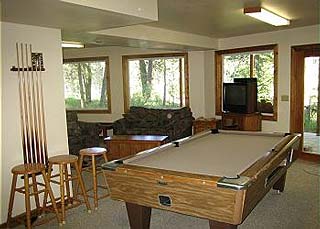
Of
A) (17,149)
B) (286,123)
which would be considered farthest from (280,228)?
(286,123)

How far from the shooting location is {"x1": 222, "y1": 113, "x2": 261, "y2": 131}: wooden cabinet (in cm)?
684

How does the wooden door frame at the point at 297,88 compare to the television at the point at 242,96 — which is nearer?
the wooden door frame at the point at 297,88

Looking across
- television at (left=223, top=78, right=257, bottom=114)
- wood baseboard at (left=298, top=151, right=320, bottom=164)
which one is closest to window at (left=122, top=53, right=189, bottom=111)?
television at (left=223, top=78, right=257, bottom=114)

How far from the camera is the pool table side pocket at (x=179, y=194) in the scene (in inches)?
95.6

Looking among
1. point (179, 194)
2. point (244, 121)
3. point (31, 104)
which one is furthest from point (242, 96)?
point (179, 194)

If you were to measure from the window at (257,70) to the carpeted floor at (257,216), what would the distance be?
9.10ft

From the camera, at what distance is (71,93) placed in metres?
9.63

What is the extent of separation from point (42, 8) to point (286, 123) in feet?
17.3

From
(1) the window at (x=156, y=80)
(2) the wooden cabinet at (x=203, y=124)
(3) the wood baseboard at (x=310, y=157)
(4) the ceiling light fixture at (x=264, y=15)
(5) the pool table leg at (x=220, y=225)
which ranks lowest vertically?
(3) the wood baseboard at (x=310, y=157)

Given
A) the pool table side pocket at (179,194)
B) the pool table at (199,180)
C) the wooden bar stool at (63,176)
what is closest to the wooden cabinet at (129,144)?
the wooden bar stool at (63,176)

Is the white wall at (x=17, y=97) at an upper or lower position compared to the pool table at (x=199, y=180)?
upper

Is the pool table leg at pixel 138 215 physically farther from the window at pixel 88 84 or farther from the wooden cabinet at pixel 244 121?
the window at pixel 88 84

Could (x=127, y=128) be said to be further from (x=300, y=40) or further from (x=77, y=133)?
(x=300, y=40)

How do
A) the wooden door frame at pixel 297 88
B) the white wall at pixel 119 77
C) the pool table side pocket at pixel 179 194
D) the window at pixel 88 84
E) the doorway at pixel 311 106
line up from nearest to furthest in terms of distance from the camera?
the pool table side pocket at pixel 179 194
the doorway at pixel 311 106
the wooden door frame at pixel 297 88
the white wall at pixel 119 77
the window at pixel 88 84
